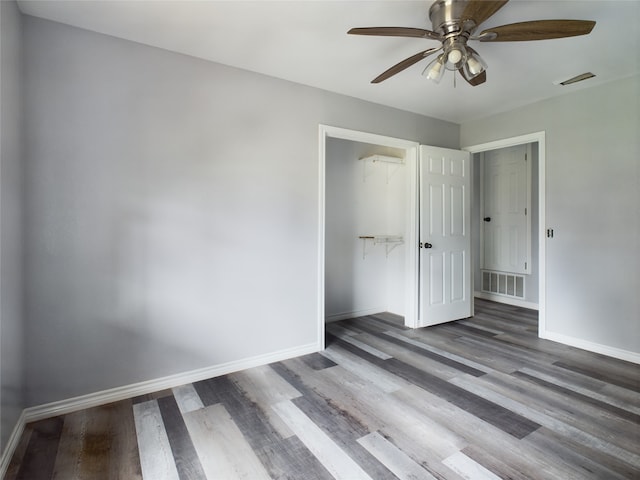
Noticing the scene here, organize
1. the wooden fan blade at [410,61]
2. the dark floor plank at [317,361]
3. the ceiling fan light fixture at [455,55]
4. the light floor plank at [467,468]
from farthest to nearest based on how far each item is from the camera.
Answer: the dark floor plank at [317,361], the wooden fan blade at [410,61], the ceiling fan light fixture at [455,55], the light floor plank at [467,468]

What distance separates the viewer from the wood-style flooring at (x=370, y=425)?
172 cm

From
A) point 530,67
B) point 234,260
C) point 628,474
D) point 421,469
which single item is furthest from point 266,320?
point 530,67

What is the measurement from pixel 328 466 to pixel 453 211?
3.34 metres

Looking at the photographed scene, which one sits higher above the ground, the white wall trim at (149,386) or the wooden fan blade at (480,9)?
the wooden fan blade at (480,9)


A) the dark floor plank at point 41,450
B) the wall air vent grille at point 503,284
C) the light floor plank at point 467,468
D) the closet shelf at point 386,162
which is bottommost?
the dark floor plank at point 41,450

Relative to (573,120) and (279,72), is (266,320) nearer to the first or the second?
(279,72)

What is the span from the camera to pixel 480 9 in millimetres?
1728

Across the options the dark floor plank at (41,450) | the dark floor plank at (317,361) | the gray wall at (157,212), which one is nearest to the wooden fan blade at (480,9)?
the gray wall at (157,212)

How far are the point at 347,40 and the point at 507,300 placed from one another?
4.64m

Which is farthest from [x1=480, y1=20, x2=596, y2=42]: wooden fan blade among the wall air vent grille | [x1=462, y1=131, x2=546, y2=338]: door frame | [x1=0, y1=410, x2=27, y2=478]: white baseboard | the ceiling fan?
the wall air vent grille

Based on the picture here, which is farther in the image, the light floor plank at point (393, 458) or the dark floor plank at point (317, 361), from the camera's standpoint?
the dark floor plank at point (317, 361)

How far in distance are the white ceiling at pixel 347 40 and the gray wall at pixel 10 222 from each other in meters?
0.36

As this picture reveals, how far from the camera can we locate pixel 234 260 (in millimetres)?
2840

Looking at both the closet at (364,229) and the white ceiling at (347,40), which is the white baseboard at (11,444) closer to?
the white ceiling at (347,40)
